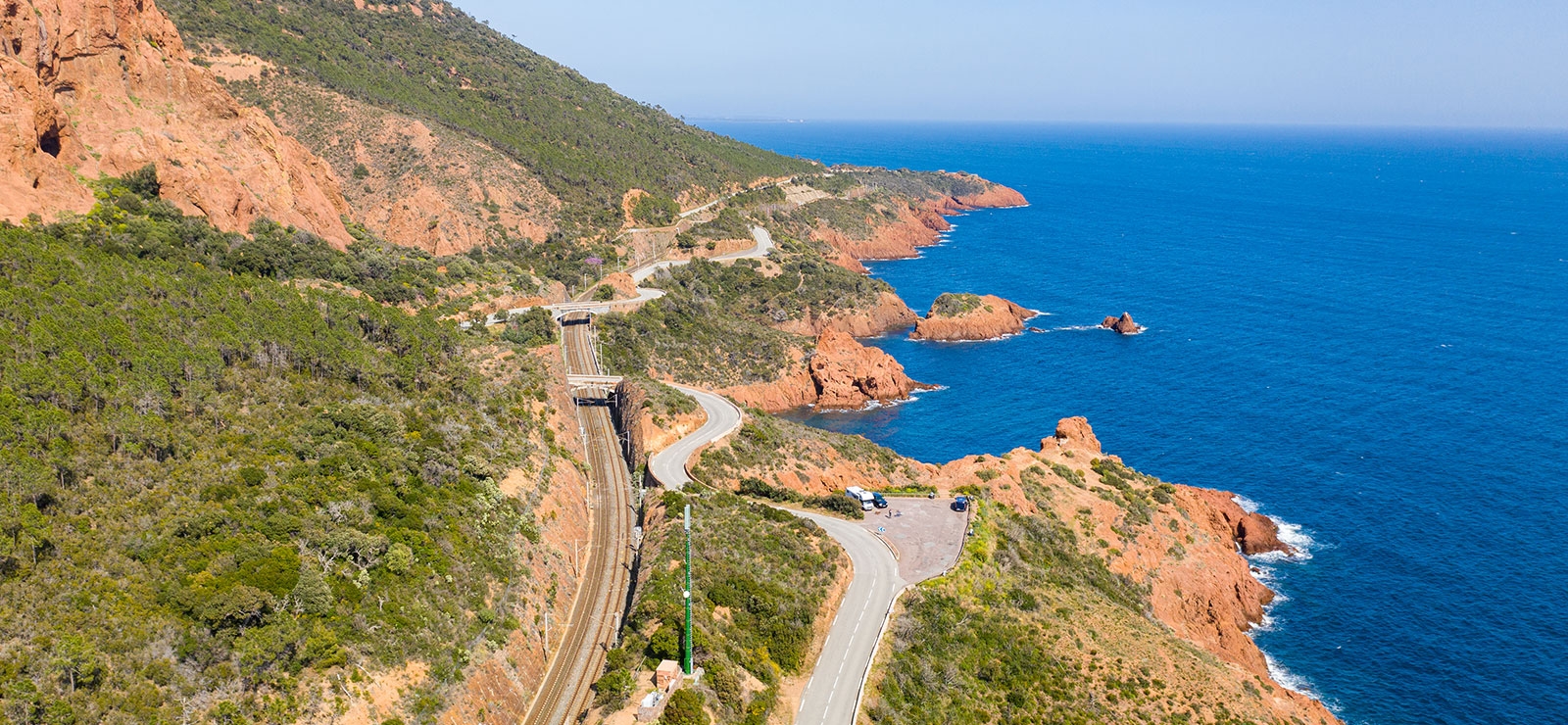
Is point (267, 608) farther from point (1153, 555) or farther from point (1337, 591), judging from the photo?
point (1337, 591)

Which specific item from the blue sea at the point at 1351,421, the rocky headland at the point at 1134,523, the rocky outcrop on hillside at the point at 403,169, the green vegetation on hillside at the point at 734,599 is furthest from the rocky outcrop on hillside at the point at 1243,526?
the rocky outcrop on hillside at the point at 403,169

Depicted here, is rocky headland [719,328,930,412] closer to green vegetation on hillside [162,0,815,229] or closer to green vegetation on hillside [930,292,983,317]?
green vegetation on hillside [930,292,983,317]

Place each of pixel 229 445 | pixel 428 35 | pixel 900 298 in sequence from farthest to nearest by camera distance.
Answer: pixel 428 35
pixel 900 298
pixel 229 445

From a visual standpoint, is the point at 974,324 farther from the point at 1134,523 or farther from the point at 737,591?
the point at 737,591

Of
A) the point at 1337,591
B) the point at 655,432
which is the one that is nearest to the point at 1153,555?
the point at 1337,591

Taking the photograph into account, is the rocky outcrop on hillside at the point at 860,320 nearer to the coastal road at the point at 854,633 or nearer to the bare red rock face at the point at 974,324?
the bare red rock face at the point at 974,324

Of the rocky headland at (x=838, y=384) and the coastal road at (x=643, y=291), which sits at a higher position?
the coastal road at (x=643, y=291)

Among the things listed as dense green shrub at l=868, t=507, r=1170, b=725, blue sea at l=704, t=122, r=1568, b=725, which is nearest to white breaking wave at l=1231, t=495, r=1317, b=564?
blue sea at l=704, t=122, r=1568, b=725
